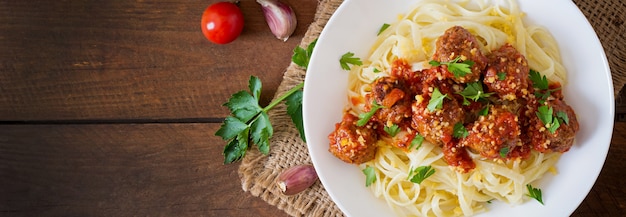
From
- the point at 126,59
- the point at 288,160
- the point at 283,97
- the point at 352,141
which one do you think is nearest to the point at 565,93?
the point at 352,141

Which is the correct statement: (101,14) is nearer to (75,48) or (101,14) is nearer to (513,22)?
(75,48)

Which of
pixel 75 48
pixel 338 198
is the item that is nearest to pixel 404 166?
pixel 338 198

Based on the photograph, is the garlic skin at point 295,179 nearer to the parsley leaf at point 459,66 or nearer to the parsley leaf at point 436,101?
the parsley leaf at point 436,101

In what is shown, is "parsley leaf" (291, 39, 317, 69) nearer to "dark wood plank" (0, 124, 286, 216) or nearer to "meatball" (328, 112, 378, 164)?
"meatball" (328, 112, 378, 164)

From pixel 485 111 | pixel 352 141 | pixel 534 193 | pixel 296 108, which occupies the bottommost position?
pixel 534 193

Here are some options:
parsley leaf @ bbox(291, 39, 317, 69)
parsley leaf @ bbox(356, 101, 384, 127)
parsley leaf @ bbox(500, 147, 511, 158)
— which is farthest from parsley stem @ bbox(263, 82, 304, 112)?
parsley leaf @ bbox(500, 147, 511, 158)

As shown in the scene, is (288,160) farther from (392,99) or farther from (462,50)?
(462,50)

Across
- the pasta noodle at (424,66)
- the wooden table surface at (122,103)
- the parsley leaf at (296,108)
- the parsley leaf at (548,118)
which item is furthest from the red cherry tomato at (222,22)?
the parsley leaf at (548,118)
